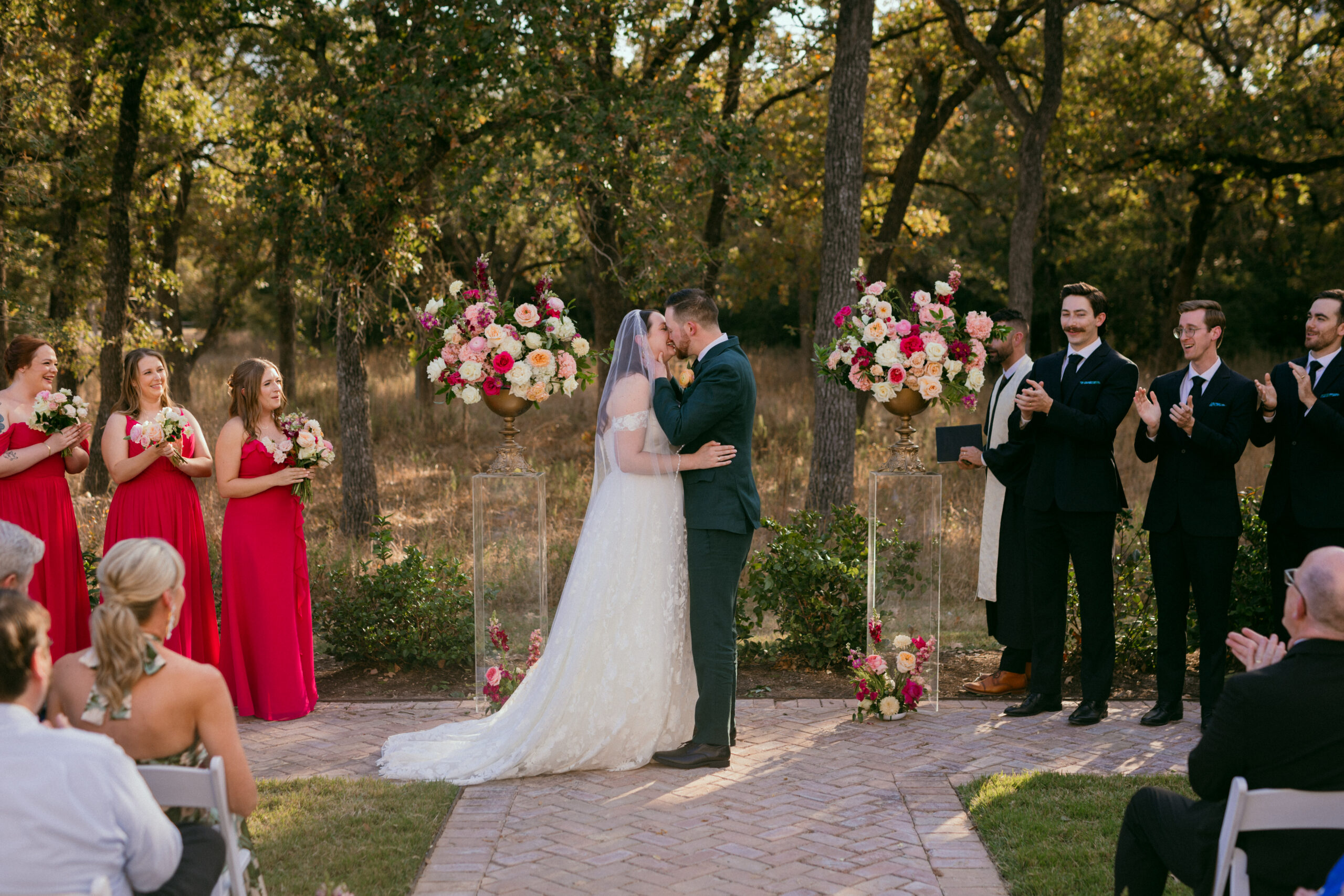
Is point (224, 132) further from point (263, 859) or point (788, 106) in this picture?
point (263, 859)

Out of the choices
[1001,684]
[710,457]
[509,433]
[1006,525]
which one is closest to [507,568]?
[509,433]

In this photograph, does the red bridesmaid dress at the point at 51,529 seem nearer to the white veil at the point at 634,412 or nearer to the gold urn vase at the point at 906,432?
the white veil at the point at 634,412

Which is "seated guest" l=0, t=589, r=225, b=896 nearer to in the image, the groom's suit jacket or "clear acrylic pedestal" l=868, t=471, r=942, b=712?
the groom's suit jacket

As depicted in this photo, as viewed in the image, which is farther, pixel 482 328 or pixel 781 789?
pixel 482 328

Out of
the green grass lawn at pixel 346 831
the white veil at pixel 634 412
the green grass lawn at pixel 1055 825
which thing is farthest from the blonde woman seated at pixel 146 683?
the green grass lawn at pixel 1055 825

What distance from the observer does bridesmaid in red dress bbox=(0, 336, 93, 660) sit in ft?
21.2

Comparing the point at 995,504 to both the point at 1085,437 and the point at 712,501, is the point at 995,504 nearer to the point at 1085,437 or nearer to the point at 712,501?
the point at 1085,437

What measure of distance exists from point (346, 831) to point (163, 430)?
278 centimetres

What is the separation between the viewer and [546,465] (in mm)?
17078

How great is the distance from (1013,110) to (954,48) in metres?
3.91

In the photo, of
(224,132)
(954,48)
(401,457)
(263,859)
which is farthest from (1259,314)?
(263,859)

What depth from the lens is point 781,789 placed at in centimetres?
545

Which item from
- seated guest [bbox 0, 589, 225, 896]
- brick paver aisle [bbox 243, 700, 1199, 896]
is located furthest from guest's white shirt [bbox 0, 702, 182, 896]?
brick paver aisle [bbox 243, 700, 1199, 896]

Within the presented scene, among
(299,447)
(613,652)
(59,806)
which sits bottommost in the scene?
(613,652)
